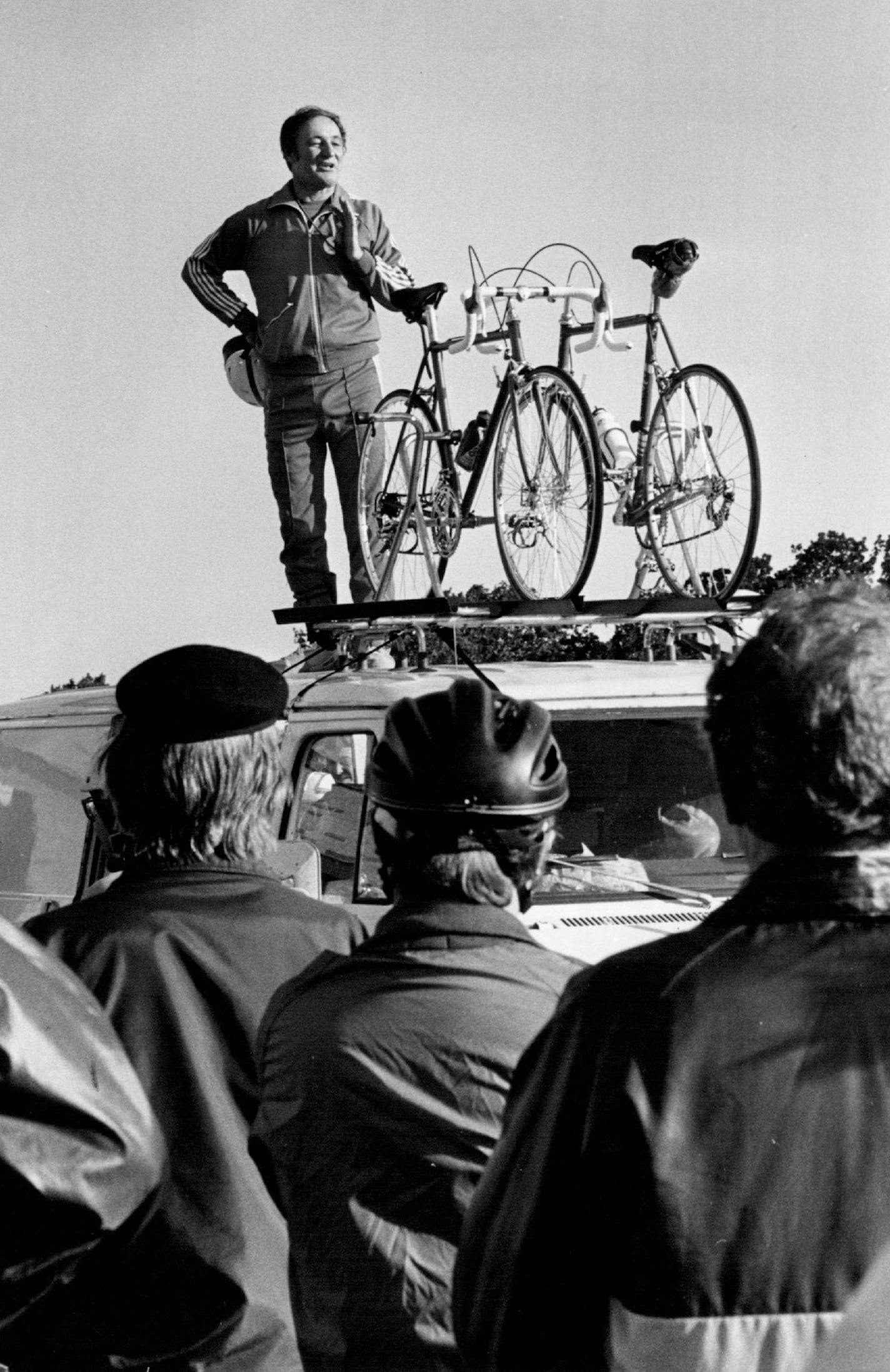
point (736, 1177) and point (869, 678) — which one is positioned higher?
point (869, 678)

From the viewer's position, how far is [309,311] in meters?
8.19

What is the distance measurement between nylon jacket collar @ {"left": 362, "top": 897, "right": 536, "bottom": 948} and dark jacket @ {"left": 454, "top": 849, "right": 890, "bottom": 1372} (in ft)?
1.75

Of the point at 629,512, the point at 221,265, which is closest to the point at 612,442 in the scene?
the point at 629,512

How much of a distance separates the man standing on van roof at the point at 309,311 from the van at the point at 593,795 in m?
2.31

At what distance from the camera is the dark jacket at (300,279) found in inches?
322

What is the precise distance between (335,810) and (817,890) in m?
3.75

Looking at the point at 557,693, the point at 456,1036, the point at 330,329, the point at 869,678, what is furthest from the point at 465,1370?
the point at 330,329

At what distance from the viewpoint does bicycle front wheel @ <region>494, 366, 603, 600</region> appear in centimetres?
721

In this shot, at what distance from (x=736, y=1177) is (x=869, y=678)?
0.54 m

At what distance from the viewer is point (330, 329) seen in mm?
8180

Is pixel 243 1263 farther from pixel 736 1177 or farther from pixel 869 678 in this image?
pixel 869 678

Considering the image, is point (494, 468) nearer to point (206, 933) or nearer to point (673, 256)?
point (673, 256)

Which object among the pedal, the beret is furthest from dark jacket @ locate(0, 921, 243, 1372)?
the pedal

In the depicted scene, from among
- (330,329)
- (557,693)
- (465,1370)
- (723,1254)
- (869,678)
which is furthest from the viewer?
(330,329)
